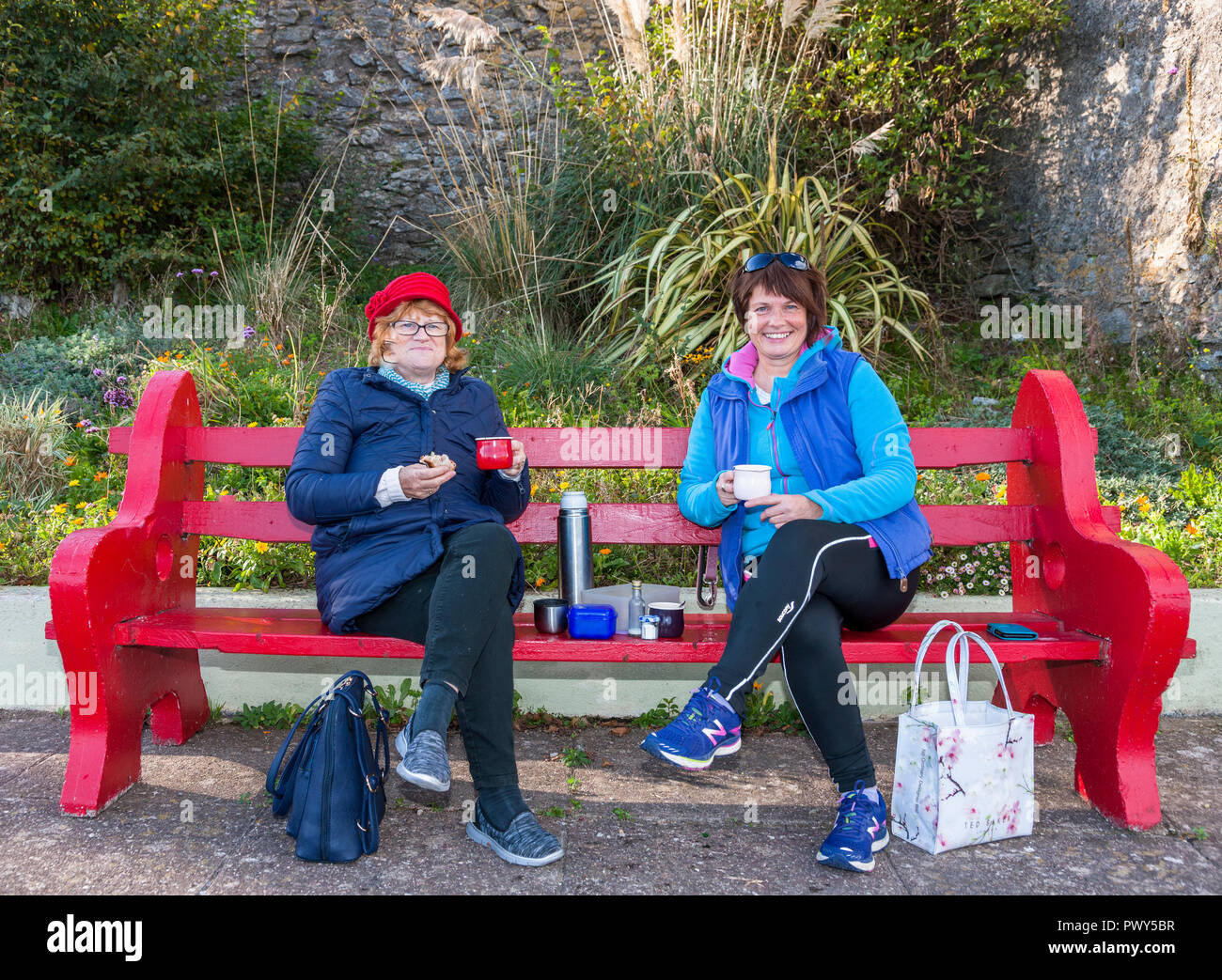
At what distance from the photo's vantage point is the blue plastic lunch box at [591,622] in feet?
8.80

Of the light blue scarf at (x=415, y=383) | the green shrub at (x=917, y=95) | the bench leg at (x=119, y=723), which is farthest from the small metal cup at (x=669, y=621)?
the green shrub at (x=917, y=95)

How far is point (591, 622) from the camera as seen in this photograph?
268 cm

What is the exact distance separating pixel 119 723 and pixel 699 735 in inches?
66.8

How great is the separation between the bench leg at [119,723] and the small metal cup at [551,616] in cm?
122

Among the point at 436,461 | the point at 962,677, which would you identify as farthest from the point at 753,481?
the point at 436,461

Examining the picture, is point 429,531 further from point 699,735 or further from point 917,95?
point 917,95

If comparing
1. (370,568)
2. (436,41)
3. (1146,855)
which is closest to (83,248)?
(436,41)

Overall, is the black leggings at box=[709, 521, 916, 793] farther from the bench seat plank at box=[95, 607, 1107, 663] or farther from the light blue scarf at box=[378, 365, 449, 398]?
the light blue scarf at box=[378, 365, 449, 398]

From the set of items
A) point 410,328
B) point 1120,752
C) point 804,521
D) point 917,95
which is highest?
point 917,95

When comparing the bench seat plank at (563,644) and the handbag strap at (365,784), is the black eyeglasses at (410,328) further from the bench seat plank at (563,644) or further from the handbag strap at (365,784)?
the handbag strap at (365,784)

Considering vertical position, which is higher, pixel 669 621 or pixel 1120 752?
pixel 669 621

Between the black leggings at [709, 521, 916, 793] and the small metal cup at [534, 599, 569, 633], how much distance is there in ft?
1.77

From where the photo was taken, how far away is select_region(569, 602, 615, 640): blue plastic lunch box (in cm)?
268

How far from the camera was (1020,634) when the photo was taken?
2.64m
